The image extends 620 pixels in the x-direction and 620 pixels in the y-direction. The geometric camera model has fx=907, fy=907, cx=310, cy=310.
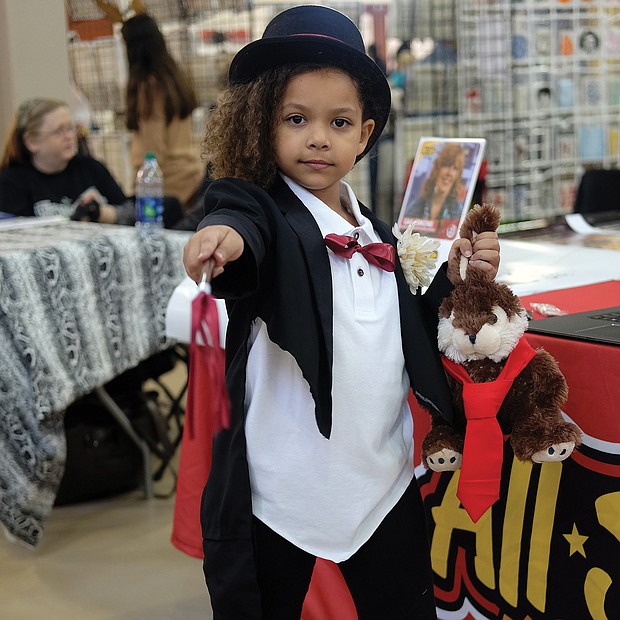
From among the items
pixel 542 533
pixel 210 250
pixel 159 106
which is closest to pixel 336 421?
pixel 210 250

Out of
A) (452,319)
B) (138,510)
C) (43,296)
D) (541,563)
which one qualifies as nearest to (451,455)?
(452,319)

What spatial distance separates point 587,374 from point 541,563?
0.37 metres

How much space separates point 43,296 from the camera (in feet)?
8.61

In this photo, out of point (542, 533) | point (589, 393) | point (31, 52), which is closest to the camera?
point (589, 393)

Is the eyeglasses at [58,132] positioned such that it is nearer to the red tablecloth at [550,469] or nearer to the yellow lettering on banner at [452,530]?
the red tablecloth at [550,469]

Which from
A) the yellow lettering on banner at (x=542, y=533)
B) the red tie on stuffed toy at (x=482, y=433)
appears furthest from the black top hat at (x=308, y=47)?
the yellow lettering on banner at (x=542, y=533)

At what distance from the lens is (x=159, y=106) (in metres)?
4.10

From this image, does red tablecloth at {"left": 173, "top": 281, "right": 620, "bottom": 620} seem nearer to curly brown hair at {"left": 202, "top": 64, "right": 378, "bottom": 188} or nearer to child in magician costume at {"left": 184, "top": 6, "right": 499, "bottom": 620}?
child in magician costume at {"left": 184, "top": 6, "right": 499, "bottom": 620}

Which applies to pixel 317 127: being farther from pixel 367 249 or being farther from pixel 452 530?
pixel 452 530

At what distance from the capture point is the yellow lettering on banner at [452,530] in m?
1.72

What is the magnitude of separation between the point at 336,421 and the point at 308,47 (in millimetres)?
493

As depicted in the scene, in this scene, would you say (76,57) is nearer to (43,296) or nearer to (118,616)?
(43,296)

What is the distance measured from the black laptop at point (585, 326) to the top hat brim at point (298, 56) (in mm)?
567

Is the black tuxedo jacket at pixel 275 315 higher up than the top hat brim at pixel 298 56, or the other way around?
the top hat brim at pixel 298 56
